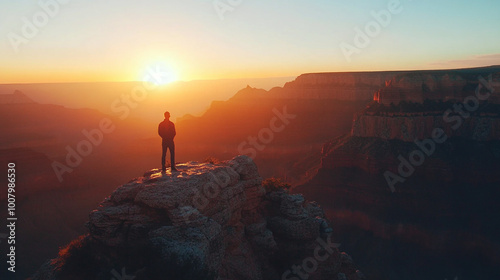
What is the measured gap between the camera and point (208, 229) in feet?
30.0

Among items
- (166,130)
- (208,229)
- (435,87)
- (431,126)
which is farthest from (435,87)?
(208,229)

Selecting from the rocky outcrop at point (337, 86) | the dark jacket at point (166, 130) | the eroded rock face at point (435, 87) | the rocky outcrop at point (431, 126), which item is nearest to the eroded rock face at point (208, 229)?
the dark jacket at point (166, 130)

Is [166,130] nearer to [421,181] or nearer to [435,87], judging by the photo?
[421,181]

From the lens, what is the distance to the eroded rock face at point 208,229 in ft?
28.2

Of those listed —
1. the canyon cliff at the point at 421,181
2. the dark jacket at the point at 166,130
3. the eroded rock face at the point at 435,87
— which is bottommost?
the canyon cliff at the point at 421,181

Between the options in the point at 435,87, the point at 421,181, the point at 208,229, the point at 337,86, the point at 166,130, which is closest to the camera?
the point at 208,229

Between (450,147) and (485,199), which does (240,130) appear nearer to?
(450,147)

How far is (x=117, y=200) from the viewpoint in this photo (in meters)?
10.3

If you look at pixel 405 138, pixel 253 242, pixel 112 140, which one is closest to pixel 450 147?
Result: pixel 405 138

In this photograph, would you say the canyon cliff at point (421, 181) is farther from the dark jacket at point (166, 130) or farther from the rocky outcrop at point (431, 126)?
the dark jacket at point (166, 130)

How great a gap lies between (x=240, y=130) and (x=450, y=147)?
137 feet

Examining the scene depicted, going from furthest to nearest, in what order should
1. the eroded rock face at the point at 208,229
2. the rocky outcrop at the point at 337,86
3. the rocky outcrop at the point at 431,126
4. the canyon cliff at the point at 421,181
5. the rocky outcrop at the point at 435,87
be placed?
1. the rocky outcrop at the point at 337,86
2. the rocky outcrop at the point at 435,87
3. the rocky outcrop at the point at 431,126
4. the canyon cliff at the point at 421,181
5. the eroded rock face at the point at 208,229

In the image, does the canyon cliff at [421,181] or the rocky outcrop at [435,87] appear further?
the rocky outcrop at [435,87]

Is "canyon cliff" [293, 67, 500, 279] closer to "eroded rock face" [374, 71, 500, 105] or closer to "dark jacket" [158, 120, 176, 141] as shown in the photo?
"eroded rock face" [374, 71, 500, 105]
